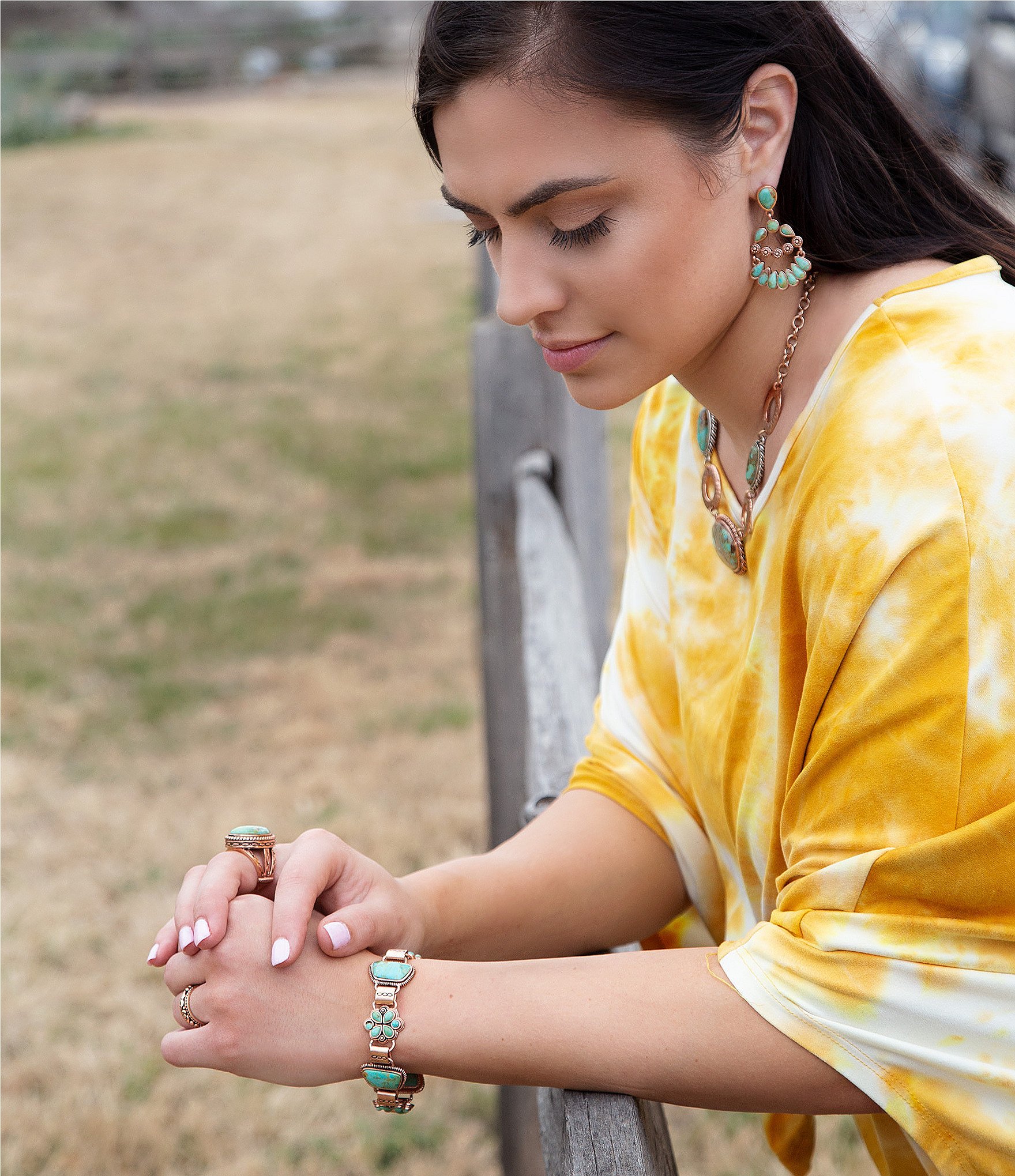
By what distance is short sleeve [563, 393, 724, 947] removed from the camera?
150cm

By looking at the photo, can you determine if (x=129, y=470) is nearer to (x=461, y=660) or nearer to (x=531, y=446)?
(x=461, y=660)

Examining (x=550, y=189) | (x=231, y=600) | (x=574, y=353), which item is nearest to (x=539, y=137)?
(x=550, y=189)

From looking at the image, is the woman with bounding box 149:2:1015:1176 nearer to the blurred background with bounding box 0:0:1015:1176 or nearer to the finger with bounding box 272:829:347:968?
the finger with bounding box 272:829:347:968

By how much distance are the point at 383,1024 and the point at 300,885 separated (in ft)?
0.55

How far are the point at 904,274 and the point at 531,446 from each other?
6.04 ft

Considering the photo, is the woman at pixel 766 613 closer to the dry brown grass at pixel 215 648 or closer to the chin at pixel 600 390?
the chin at pixel 600 390

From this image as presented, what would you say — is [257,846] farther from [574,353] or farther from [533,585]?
[533,585]

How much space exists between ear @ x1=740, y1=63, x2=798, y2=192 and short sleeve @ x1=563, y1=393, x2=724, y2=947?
18.5 inches

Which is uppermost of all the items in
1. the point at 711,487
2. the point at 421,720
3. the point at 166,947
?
the point at 711,487

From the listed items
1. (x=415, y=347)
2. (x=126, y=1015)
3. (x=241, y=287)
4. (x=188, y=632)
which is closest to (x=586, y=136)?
(x=126, y=1015)

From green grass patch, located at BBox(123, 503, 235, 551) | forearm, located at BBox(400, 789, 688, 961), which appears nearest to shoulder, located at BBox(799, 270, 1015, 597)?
forearm, located at BBox(400, 789, 688, 961)

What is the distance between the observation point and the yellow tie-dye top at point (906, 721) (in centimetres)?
95

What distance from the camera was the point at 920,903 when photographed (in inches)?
38.4

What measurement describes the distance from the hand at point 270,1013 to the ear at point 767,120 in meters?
0.84
